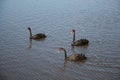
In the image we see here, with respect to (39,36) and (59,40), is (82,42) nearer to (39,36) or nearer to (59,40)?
(59,40)

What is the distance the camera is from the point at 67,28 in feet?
71.2

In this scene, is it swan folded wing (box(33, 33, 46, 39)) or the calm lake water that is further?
swan folded wing (box(33, 33, 46, 39))

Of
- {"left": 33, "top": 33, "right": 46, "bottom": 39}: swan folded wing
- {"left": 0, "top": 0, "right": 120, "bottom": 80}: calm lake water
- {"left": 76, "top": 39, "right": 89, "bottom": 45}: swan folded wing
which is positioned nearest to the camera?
{"left": 0, "top": 0, "right": 120, "bottom": 80}: calm lake water

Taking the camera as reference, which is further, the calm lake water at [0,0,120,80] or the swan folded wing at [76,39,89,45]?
the swan folded wing at [76,39,89,45]

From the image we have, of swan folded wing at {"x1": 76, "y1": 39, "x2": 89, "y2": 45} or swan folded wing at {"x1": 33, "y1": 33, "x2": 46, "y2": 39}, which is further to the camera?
swan folded wing at {"x1": 33, "y1": 33, "x2": 46, "y2": 39}

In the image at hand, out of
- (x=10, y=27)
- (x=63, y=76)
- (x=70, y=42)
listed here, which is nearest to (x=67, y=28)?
(x=70, y=42)

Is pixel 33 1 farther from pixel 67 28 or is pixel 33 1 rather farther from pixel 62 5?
pixel 67 28

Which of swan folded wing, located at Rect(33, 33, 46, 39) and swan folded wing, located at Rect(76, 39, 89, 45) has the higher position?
swan folded wing, located at Rect(33, 33, 46, 39)

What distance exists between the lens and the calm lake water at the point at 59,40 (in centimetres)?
1449

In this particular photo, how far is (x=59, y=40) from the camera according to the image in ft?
62.6

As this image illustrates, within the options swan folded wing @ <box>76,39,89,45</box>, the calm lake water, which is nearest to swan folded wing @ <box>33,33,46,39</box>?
the calm lake water

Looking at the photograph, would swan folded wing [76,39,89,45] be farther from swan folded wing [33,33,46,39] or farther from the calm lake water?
swan folded wing [33,33,46,39]

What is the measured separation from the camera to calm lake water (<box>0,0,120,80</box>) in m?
14.5

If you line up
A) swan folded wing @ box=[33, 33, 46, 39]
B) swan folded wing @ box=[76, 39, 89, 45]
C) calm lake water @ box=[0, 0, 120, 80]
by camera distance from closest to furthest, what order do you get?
calm lake water @ box=[0, 0, 120, 80] → swan folded wing @ box=[76, 39, 89, 45] → swan folded wing @ box=[33, 33, 46, 39]
